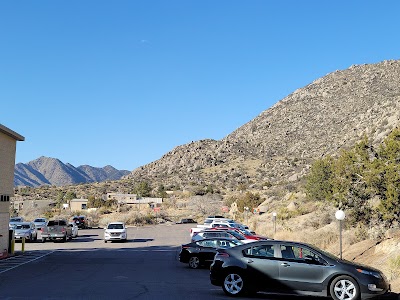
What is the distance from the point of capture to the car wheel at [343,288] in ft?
43.0

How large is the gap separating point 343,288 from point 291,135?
276 feet

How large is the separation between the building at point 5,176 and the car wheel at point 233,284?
51.0ft

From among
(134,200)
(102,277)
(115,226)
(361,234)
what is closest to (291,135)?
(134,200)

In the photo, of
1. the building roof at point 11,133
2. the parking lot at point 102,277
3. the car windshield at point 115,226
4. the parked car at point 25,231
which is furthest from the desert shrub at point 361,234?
the parked car at point 25,231

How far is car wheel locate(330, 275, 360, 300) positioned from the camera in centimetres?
1309

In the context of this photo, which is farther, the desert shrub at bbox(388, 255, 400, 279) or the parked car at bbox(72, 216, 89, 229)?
the parked car at bbox(72, 216, 89, 229)

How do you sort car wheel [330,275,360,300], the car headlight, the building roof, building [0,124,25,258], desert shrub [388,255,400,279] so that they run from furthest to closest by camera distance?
1. building [0,124,25,258]
2. the building roof
3. desert shrub [388,255,400,279]
4. the car headlight
5. car wheel [330,275,360,300]

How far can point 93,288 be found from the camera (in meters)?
15.7

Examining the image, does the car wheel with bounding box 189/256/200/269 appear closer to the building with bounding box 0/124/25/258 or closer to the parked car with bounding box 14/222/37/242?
the building with bounding box 0/124/25/258

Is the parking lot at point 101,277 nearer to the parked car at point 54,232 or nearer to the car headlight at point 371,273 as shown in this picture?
the car headlight at point 371,273

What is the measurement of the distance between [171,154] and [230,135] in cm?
1360

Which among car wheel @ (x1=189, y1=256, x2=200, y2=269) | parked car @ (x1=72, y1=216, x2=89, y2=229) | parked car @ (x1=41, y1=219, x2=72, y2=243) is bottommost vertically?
car wheel @ (x1=189, y1=256, x2=200, y2=269)

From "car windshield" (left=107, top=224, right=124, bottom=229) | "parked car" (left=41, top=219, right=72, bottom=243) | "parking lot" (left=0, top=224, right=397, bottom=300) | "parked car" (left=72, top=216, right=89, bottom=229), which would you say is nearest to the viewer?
"parking lot" (left=0, top=224, right=397, bottom=300)

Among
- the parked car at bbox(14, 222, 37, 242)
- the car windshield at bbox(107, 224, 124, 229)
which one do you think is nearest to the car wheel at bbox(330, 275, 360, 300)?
the car windshield at bbox(107, 224, 124, 229)
